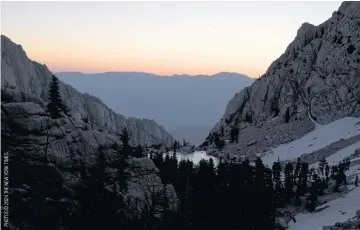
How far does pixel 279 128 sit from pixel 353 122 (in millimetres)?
33099

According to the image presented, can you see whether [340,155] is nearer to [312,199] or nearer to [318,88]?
[312,199]

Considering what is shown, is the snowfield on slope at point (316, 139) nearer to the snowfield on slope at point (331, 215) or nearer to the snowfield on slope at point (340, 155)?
the snowfield on slope at point (340, 155)

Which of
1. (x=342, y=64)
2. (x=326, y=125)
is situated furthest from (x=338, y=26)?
(x=326, y=125)

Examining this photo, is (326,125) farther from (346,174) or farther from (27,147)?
(27,147)

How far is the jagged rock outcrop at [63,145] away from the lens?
5744cm

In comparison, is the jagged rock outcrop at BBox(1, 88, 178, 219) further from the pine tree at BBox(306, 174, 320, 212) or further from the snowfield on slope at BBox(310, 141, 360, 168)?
the snowfield on slope at BBox(310, 141, 360, 168)

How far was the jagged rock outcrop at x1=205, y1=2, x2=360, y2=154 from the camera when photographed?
535 ft

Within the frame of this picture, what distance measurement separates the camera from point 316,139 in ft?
490

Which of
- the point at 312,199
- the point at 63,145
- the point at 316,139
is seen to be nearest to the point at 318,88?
the point at 316,139

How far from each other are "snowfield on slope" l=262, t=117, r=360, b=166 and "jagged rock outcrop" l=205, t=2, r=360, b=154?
17.0 ft

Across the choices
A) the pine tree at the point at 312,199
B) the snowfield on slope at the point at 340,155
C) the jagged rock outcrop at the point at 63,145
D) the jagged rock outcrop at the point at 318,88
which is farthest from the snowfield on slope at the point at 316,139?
the jagged rock outcrop at the point at 63,145

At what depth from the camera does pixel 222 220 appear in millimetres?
65875

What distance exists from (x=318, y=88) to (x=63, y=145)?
139 meters

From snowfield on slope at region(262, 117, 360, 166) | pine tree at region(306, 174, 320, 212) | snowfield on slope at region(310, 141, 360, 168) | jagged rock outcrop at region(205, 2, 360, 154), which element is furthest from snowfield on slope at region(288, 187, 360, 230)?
jagged rock outcrop at region(205, 2, 360, 154)
